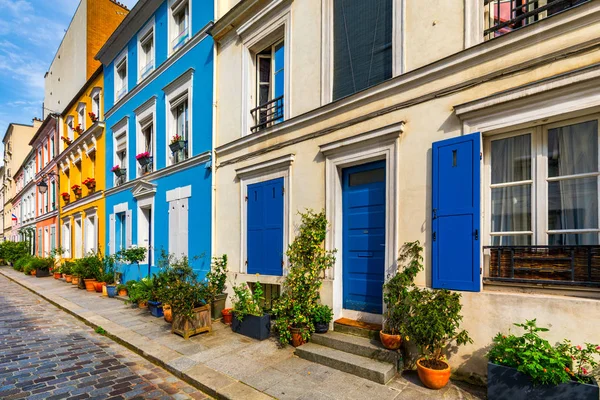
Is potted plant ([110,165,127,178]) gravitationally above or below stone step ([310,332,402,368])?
above

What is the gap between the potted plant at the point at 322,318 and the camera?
545cm

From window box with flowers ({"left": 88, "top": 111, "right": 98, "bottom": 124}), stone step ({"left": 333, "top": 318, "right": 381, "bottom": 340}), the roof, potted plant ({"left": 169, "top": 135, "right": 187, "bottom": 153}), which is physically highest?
the roof

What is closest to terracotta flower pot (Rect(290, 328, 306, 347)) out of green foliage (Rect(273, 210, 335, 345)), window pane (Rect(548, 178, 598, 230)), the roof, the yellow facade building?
green foliage (Rect(273, 210, 335, 345))

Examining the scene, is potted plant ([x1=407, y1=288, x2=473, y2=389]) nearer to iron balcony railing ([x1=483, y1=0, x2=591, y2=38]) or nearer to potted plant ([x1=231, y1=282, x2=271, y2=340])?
potted plant ([x1=231, y1=282, x2=271, y2=340])

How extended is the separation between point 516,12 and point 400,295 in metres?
3.87

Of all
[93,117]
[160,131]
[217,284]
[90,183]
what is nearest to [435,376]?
[217,284]

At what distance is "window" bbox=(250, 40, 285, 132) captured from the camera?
23.6 feet

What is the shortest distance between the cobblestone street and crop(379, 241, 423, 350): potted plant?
250cm

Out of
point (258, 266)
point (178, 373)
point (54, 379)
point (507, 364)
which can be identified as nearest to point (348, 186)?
point (258, 266)

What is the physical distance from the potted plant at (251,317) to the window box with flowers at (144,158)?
655 cm

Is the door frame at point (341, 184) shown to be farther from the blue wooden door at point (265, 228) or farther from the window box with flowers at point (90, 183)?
the window box with flowers at point (90, 183)

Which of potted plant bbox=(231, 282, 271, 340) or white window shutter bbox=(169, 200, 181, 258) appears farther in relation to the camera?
white window shutter bbox=(169, 200, 181, 258)

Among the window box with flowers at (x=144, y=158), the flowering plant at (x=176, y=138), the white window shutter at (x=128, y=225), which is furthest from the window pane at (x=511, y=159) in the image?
the white window shutter at (x=128, y=225)

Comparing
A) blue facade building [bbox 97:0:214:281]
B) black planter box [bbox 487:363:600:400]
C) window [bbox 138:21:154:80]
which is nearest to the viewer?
black planter box [bbox 487:363:600:400]
